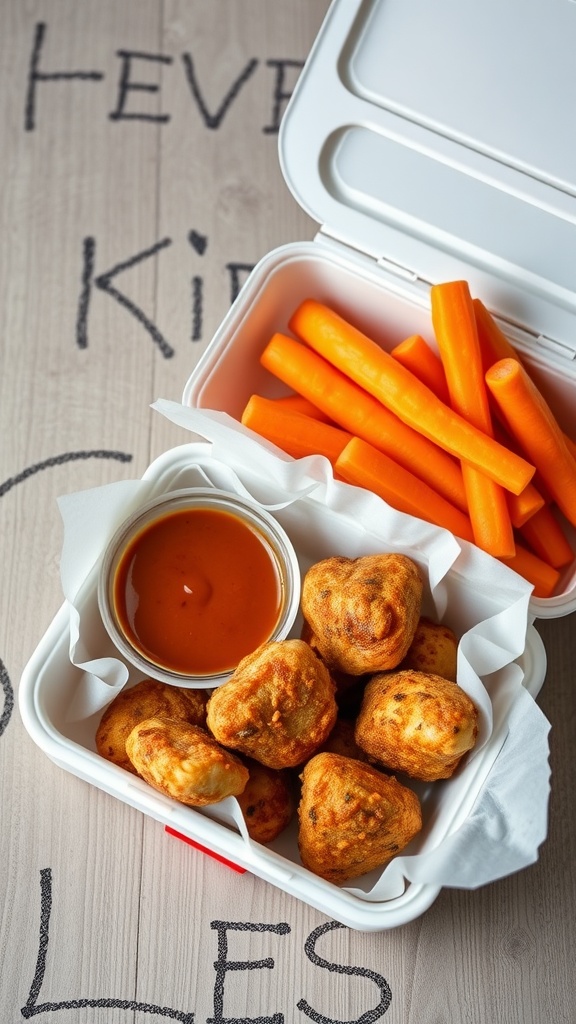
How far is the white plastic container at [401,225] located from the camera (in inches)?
53.7

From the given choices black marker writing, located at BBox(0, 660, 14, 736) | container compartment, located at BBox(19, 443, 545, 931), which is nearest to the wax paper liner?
container compartment, located at BBox(19, 443, 545, 931)

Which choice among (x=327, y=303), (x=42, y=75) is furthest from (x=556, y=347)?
(x=42, y=75)

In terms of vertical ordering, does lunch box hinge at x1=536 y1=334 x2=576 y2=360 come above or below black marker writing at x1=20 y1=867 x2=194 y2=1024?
above

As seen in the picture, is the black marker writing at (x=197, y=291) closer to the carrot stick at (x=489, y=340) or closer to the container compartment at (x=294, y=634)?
the container compartment at (x=294, y=634)

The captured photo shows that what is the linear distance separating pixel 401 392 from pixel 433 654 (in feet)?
1.23

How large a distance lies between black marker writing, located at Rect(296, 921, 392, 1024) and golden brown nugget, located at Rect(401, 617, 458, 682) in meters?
0.41

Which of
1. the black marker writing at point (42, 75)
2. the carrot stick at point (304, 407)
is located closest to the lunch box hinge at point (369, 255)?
the carrot stick at point (304, 407)

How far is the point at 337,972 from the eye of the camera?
139 centimetres

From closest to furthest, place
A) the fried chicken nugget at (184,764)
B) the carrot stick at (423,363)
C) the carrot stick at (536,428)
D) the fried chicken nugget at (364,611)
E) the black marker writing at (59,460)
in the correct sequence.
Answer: the fried chicken nugget at (184,764)
the fried chicken nugget at (364,611)
the carrot stick at (536,428)
the carrot stick at (423,363)
the black marker writing at (59,460)

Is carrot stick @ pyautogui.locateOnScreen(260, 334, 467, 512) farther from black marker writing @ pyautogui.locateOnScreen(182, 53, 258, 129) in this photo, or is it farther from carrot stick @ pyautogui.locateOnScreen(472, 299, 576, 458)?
black marker writing @ pyautogui.locateOnScreen(182, 53, 258, 129)

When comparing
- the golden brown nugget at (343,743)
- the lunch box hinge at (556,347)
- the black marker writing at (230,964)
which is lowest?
the black marker writing at (230,964)

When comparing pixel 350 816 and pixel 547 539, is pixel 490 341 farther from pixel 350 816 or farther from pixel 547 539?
pixel 350 816

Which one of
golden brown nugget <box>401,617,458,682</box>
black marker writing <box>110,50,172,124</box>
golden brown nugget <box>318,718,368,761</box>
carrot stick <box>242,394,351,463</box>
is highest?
black marker writing <box>110,50,172,124</box>

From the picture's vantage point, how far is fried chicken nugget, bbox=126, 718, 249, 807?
3.70ft
